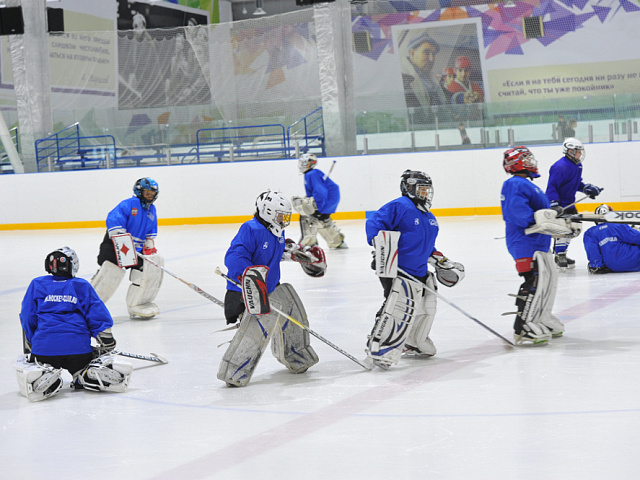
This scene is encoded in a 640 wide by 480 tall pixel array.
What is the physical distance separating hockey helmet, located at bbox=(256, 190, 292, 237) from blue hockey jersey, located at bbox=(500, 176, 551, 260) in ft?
4.97

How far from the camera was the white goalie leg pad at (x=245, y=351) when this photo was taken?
15.6 feet

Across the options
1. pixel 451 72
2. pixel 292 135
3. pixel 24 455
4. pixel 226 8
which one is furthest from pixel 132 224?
pixel 226 8

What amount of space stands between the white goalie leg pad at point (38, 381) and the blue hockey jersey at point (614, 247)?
18.1 ft

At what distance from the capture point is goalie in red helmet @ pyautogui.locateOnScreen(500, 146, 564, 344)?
5.50m

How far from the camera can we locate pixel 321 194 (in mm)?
11438

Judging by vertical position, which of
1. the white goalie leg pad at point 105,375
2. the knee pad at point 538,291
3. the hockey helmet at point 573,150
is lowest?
the white goalie leg pad at point 105,375

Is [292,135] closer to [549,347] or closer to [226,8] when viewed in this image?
[226,8]

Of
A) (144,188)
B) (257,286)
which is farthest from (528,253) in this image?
(144,188)

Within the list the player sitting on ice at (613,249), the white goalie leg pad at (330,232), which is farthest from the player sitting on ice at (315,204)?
the player sitting on ice at (613,249)

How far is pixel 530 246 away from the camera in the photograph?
219 inches

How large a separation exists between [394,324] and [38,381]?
1.90 m

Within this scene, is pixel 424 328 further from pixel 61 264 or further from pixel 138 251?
pixel 138 251

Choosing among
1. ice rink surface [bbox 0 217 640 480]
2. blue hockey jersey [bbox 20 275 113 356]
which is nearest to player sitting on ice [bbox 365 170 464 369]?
ice rink surface [bbox 0 217 640 480]

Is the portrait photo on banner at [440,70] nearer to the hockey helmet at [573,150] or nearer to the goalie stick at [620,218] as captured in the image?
the hockey helmet at [573,150]
